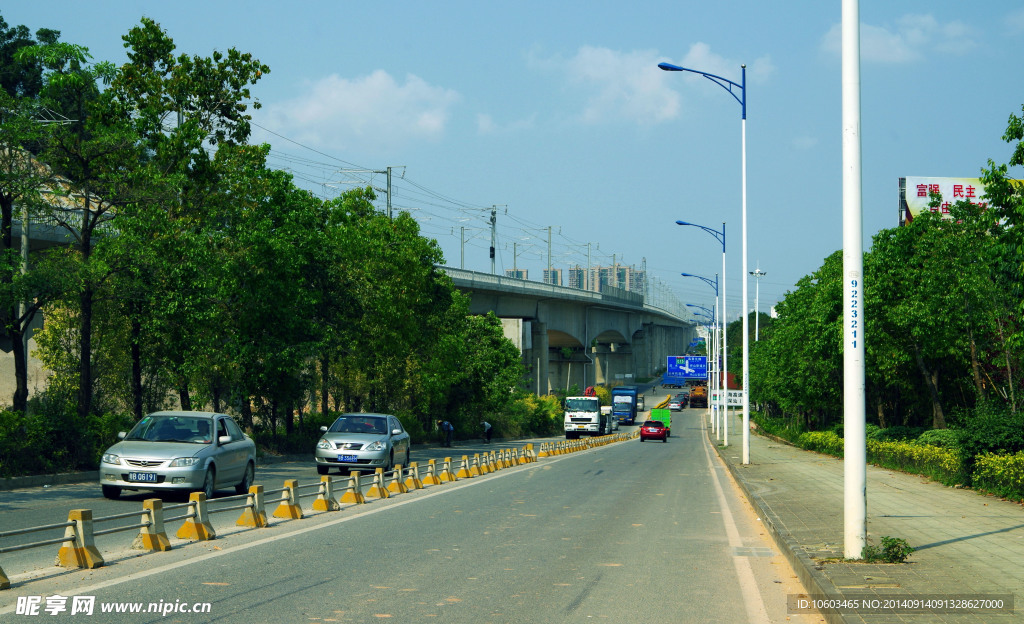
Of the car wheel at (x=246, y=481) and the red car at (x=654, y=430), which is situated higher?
the car wheel at (x=246, y=481)

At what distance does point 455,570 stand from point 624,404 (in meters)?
93.2

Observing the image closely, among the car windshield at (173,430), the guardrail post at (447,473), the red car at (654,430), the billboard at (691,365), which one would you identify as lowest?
the red car at (654,430)

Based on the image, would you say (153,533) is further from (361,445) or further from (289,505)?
(361,445)

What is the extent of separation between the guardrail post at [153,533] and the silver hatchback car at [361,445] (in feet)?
39.0

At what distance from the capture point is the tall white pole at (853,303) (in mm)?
9750

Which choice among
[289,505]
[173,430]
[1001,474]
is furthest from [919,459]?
[173,430]

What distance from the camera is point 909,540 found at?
1154 cm

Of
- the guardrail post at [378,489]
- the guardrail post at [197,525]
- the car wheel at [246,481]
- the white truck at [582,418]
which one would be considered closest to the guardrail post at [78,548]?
the guardrail post at [197,525]

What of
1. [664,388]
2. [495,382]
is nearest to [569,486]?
[495,382]

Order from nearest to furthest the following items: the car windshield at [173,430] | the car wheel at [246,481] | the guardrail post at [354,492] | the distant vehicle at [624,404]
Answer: the car windshield at [173,430] < the guardrail post at [354,492] < the car wheel at [246,481] < the distant vehicle at [624,404]

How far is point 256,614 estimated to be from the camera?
757 cm

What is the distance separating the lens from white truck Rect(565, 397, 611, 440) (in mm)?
70500

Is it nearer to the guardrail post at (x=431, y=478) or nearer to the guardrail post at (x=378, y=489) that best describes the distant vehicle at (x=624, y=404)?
the guardrail post at (x=431, y=478)

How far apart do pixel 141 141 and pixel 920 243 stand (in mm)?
23016
